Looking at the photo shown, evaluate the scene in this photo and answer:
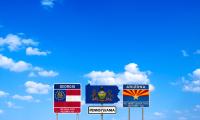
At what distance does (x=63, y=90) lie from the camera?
76375 mm

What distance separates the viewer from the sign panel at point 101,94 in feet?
258

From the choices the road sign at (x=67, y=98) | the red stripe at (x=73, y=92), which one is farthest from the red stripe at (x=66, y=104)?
the red stripe at (x=73, y=92)

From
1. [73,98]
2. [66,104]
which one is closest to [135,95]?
[73,98]

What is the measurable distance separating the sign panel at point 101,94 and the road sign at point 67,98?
2.18 metres

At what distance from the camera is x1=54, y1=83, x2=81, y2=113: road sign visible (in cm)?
7631

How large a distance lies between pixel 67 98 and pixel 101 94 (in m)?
5.24

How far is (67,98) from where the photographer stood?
77125 mm

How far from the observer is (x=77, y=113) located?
254 ft

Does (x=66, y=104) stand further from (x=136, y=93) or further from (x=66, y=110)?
(x=136, y=93)

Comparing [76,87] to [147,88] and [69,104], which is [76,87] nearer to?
[69,104]

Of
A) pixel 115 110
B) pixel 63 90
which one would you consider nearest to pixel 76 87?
pixel 63 90

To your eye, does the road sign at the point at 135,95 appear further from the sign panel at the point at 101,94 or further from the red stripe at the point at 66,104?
the red stripe at the point at 66,104

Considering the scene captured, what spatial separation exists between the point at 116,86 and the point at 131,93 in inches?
101

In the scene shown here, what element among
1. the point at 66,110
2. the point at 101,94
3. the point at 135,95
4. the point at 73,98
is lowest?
the point at 66,110
